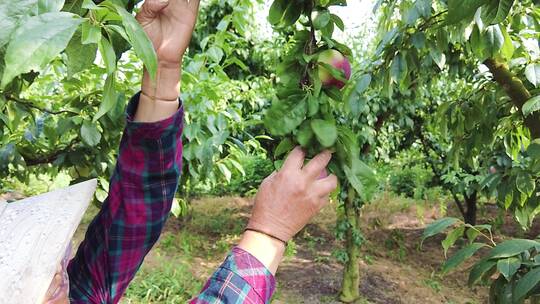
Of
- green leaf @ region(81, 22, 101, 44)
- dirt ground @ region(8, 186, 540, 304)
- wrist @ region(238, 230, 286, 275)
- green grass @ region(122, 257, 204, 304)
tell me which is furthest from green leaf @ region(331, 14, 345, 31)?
green grass @ region(122, 257, 204, 304)

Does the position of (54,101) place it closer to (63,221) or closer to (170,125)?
(170,125)

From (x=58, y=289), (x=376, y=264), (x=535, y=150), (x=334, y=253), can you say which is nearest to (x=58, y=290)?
(x=58, y=289)

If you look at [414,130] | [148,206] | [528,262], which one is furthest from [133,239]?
[414,130]

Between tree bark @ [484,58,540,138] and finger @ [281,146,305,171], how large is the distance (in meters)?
0.97

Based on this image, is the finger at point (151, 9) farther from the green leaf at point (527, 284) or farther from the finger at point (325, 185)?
the green leaf at point (527, 284)

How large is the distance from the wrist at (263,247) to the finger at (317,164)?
0.45ft

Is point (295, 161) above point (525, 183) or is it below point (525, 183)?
above

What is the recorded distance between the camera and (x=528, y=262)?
1085 mm

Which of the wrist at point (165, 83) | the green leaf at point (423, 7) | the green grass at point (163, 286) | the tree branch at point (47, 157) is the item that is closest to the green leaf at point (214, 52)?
the tree branch at point (47, 157)

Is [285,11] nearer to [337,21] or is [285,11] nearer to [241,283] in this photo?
[337,21]

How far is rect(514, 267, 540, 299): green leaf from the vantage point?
957 millimetres

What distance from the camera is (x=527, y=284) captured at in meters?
0.96

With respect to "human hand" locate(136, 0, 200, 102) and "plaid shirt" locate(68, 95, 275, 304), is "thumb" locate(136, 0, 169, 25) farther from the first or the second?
"plaid shirt" locate(68, 95, 275, 304)

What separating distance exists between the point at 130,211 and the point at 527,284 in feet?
2.82
